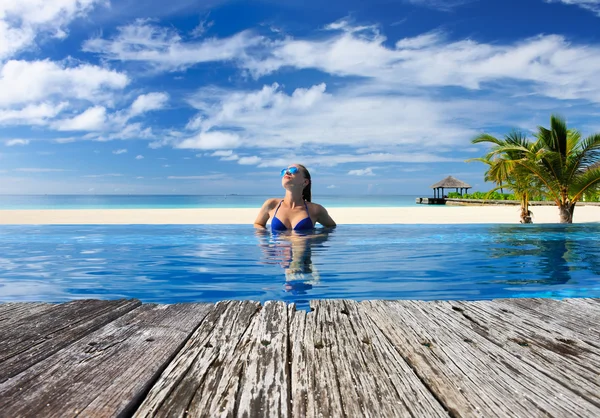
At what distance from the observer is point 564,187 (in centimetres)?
1529

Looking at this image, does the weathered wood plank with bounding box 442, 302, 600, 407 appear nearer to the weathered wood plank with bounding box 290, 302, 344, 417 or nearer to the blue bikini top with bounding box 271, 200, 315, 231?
the weathered wood plank with bounding box 290, 302, 344, 417

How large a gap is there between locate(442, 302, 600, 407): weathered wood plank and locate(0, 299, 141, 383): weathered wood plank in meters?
1.86

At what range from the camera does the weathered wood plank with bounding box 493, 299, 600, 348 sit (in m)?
2.25

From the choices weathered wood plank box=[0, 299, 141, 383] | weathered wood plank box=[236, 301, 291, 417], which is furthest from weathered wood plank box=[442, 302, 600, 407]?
weathered wood plank box=[0, 299, 141, 383]

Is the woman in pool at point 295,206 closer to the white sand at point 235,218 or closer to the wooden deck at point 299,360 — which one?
the white sand at point 235,218

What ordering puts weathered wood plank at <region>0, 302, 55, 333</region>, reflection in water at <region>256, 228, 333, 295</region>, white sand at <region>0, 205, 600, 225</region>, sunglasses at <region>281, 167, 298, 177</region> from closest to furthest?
1. weathered wood plank at <region>0, 302, 55, 333</region>
2. reflection in water at <region>256, 228, 333, 295</region>
3. sunglasses at <region>281, 167, 298, 177</region>
4. white sand at <region>0, 205, 600, 225</region>

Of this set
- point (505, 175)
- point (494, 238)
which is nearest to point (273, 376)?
point (494, 238)

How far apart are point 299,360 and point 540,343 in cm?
113

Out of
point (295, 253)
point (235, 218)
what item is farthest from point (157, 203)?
point (295, 253)

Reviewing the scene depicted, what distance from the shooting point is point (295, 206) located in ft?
31.7

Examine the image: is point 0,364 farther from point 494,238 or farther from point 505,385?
point 494,238

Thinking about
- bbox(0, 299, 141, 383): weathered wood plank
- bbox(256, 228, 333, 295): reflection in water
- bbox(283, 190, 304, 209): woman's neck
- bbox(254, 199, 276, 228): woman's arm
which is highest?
bbox(283, 190, 304, 209): woman's neck

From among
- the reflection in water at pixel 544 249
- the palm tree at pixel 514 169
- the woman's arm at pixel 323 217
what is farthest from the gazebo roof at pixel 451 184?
the woman's arm at pixel 323 217

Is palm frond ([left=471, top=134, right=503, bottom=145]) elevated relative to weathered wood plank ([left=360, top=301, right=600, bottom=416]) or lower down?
elevated
